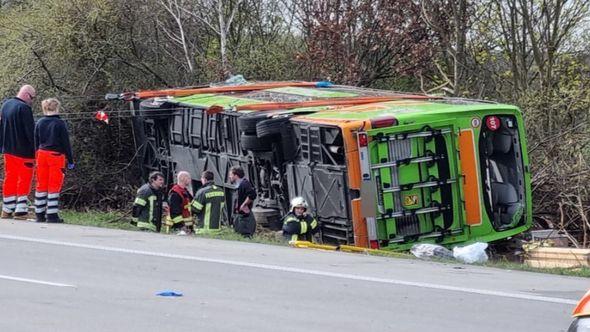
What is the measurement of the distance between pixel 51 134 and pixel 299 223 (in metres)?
3.83

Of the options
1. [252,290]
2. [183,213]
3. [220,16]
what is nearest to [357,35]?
[220,16]

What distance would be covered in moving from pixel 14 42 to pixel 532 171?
11.1 metres

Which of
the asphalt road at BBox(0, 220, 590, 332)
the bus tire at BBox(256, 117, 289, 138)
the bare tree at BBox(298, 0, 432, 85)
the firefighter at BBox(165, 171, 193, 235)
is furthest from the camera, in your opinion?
the bare tree at BBox(298, 0, 432, 85)

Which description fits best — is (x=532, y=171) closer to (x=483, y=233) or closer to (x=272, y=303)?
(x=483, y=233)

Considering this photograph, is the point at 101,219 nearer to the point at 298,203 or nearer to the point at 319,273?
the point at 298,203

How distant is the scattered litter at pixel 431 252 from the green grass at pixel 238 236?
0.44 ft

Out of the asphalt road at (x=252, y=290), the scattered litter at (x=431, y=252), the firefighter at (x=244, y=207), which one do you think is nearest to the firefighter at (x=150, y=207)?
the firefighter at (x=244, y=207)

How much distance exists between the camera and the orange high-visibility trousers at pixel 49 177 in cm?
1619

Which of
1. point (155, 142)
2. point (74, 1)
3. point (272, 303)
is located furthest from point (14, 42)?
point (272, 303)

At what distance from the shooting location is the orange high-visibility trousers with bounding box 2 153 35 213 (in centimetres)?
1689

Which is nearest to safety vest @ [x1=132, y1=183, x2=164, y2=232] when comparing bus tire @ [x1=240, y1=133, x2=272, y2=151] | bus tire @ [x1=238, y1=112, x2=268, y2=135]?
bus tire @ [x1=240, y1=133, x2=272, y2=151]

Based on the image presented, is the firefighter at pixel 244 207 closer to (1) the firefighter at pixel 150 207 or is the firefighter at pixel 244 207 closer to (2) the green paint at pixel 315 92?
(1) the firefighter at pixel 150 207

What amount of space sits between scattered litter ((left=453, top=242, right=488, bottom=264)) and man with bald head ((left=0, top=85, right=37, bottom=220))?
21.6 feet

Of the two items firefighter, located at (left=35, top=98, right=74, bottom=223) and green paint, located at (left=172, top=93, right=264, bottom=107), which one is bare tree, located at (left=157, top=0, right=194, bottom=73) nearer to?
green paint, located at (left=172, top=93, right=264, bottom=107)
